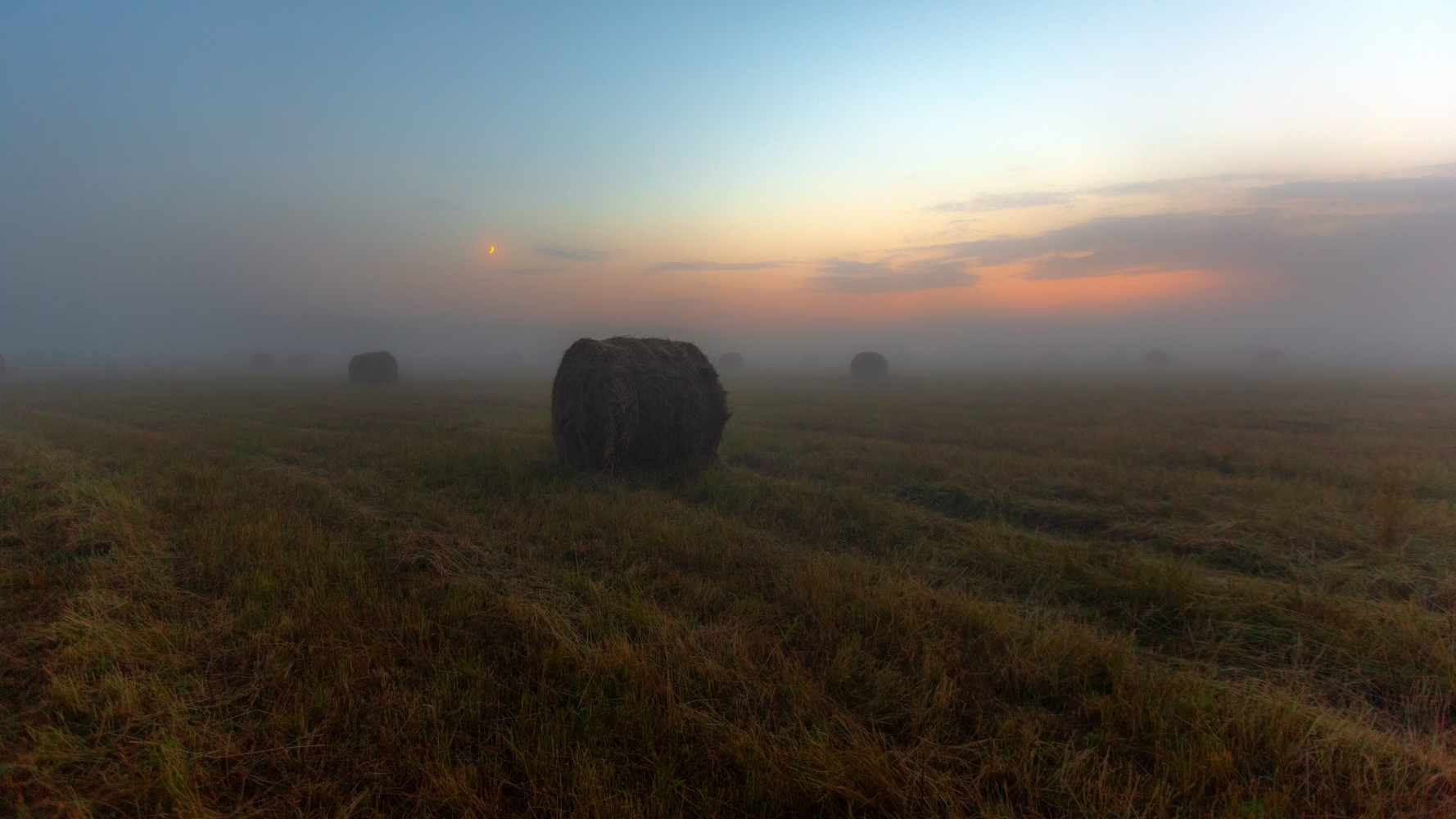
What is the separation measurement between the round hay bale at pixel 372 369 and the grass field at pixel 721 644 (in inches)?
945

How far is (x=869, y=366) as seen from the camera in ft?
132

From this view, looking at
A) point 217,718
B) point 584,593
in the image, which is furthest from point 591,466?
point 217,718

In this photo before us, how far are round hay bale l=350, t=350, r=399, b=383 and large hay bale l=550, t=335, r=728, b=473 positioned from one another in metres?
25.7

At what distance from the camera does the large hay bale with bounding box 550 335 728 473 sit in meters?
9.30

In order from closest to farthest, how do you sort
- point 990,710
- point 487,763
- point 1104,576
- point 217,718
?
point 487,763 → point 217,718 → point 990,710 → point 1104,576

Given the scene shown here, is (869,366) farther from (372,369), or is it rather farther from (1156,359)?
(1156,359)

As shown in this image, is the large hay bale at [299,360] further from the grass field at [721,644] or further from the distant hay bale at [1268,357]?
the distant hay bale at [1268,357]

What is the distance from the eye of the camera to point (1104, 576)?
489 centimetres

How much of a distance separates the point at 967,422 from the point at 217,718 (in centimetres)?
1504

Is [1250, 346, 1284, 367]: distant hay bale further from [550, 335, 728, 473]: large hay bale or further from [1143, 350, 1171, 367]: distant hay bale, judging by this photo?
[550, 335, 728, 473]: large hay bale

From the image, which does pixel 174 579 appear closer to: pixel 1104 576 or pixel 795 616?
pixel 795 616

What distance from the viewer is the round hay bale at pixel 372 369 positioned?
30.7 meters

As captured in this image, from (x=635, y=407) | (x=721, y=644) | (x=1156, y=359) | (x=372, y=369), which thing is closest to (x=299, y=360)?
(x=372, y=369)

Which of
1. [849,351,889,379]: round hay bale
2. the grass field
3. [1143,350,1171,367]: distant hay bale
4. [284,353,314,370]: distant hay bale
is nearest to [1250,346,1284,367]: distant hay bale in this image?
[1143,350,1171,367]: distant hay bale
